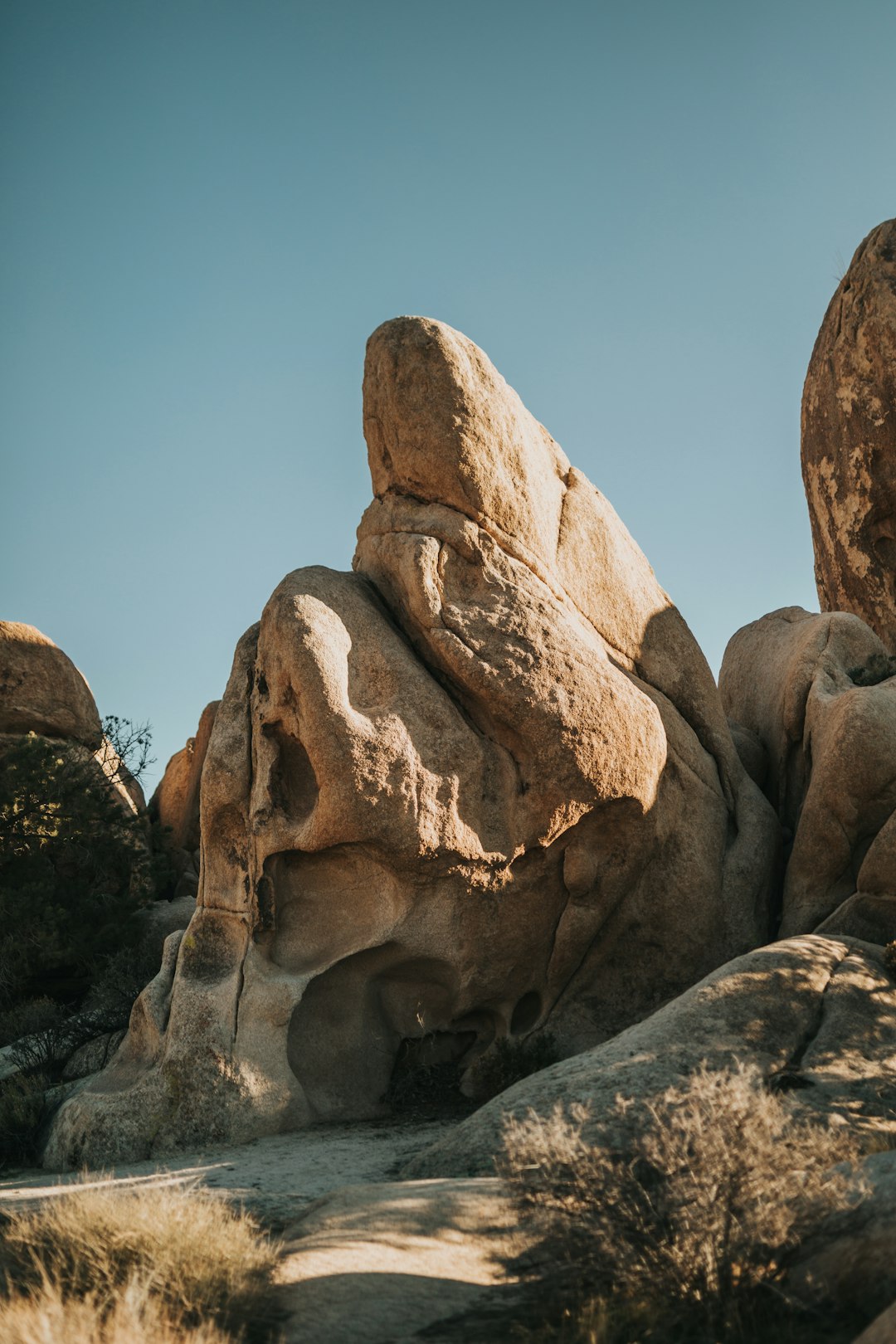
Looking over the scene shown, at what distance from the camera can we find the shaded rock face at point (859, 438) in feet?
62.5

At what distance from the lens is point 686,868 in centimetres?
1412


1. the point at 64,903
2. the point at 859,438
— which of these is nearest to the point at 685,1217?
the point at 64,903

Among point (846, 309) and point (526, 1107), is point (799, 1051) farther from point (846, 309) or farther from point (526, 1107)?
point (846, 309)

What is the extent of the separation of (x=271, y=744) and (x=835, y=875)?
674 cm

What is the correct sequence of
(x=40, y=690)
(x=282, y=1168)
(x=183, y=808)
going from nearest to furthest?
1. (x=282, y=1168)
2. (x=40, y=690)
3. (x=183, y=808)

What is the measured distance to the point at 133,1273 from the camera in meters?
5.62

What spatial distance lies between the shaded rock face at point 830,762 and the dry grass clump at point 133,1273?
8.12 m

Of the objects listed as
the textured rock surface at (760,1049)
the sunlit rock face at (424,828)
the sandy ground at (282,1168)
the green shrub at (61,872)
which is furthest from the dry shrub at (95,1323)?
the green shrub at (61,872)

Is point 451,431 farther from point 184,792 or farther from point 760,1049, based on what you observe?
point 184,792

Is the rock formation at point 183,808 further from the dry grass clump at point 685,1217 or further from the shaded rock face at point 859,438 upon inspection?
the dry grass clump at point 685,1217

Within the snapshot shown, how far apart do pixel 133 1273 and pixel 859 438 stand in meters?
17.4

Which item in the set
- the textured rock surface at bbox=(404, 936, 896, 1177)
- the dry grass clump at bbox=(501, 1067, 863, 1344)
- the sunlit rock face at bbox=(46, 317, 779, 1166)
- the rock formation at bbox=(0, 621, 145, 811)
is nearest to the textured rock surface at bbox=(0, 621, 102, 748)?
the rock formation at bbox=(0, 621, 145, 811)

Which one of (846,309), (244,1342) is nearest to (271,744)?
(244,1342)

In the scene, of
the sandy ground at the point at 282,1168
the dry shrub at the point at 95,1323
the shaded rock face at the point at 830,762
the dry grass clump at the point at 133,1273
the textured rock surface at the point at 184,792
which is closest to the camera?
the dry shrub at the point at 95,1323
